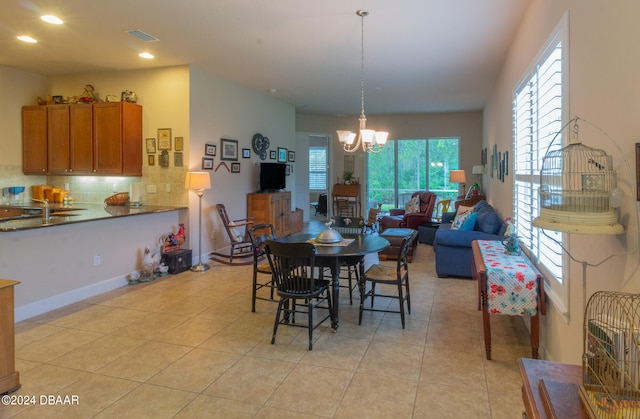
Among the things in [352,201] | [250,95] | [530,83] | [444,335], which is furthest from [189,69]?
[352,201]

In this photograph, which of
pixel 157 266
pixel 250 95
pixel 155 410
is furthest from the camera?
pixel 250 95

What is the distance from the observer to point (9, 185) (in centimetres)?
627

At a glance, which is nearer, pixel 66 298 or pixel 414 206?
pixel 66 298

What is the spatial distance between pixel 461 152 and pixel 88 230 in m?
8.68

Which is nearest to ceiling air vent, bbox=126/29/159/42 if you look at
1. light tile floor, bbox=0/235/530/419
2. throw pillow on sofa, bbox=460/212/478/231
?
light tile floor, bbox=0/235/530/419

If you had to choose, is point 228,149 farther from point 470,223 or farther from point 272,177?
point 470,223

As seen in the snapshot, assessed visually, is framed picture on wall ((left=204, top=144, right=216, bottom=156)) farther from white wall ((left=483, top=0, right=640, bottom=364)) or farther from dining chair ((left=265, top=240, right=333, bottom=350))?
white wall ((left=483, top=0, right=640, bottom=364))

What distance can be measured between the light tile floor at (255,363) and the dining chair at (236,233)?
6.15ft

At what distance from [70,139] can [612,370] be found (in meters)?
7.05

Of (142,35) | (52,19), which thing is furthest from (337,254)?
(52,19)

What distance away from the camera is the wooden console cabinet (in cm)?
249

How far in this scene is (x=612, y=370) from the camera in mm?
1045

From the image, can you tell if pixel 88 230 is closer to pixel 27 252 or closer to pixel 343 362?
pixel 27 252

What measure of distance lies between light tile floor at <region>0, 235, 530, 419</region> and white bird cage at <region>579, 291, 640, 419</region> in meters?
1.40
